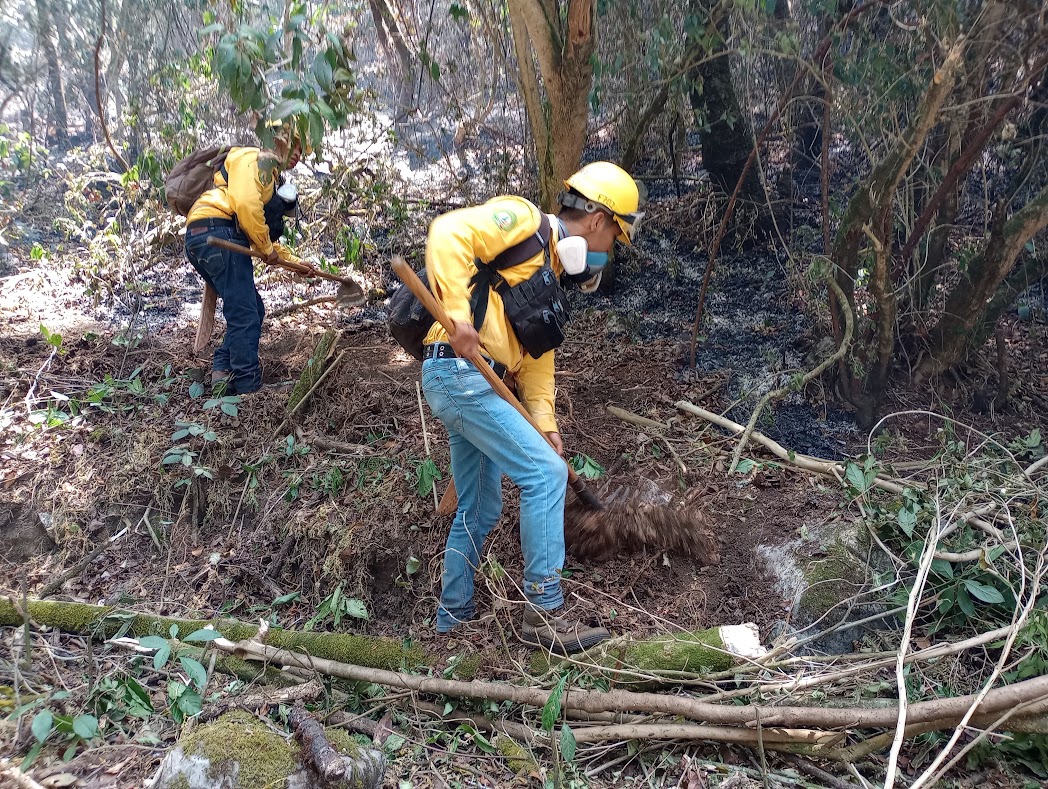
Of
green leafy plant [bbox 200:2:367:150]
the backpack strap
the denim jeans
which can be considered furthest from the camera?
the denim jeans

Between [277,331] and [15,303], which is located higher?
[15,303]

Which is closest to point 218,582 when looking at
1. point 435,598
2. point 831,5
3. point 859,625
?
point 435,598

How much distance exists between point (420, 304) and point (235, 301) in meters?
2.42

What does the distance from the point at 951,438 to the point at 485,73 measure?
4.44m

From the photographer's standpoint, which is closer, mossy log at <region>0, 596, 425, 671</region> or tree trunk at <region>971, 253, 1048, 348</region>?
mossy log at <region>0, 596, 425, 671</region>

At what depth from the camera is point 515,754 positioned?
271 cm

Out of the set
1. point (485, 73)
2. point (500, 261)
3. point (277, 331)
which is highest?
point (485, 73)

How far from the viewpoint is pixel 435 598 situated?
3594 mm

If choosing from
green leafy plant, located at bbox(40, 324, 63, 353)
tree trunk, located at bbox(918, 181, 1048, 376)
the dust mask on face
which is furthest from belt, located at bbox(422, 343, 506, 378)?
green leafy plant, located at bbox(40, 324, 63, 353)

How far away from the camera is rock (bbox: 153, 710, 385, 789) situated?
2.22 m

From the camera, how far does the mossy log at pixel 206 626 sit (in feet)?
10.4

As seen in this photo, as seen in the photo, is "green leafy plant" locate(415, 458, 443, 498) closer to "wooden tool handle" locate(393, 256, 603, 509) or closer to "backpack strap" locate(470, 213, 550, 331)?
"wooden tool handle" locate(393, 256, 603, 509)

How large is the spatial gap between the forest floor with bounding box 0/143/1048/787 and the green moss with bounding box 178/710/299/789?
29 centimetres

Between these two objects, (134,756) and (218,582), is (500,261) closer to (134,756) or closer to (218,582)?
(134,756)
